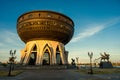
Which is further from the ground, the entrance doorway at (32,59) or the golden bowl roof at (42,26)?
the golden bowl roof at (42,26)

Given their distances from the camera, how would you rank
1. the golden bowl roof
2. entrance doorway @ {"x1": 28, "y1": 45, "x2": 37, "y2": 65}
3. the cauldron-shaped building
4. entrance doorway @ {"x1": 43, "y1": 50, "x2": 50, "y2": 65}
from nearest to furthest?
the golden bowl roof < the cauldron-shaped building < entrance doorway @ {"x1": 43, "y1": 50, "x2": 50, "y2": 65} < entrance doorway @ {"x1": 28, "y1": 45, "x2": 37, "y2": 65}

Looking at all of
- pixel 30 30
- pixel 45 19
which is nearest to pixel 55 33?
pixel 45 19

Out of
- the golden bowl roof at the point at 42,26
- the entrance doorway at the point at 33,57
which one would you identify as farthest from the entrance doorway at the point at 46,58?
the golden bowl roof at the point at 42,26

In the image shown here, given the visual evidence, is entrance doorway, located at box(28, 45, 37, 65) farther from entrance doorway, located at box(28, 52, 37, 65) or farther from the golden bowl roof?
the golden bowl roof

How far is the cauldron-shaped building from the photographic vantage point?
165 ft

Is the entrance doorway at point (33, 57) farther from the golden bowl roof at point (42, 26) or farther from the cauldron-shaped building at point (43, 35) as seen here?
the golden bowl roof at point (42, 26)

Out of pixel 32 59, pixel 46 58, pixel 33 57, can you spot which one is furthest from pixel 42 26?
pixel 32 59

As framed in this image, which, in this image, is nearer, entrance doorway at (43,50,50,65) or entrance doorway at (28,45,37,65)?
entrance doorway at (43,50,50,65)

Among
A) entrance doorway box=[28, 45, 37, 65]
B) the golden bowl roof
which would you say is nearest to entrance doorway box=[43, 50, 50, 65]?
entrance doorway box=[28, 45, 37, 65]

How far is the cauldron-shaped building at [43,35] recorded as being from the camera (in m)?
50.4

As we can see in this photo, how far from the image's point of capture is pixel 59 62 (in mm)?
55250

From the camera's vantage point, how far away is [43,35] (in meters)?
51.3

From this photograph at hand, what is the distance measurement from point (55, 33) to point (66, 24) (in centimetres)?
755

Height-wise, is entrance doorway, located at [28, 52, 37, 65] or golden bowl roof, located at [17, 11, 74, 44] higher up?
golden bowl roof, located at [17, 11, 74, 44]
